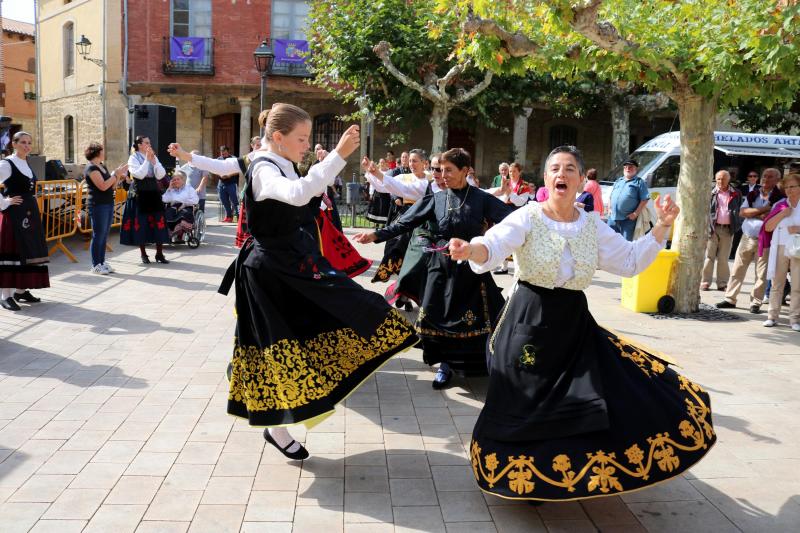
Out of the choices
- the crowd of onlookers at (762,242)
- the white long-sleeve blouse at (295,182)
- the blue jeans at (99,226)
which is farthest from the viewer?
the blue jeans at (99,226)

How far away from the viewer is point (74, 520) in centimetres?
352

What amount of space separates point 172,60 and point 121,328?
21.0 m

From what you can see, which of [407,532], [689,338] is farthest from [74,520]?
[689,338]

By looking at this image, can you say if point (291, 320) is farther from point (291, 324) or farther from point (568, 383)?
point (568, 383)

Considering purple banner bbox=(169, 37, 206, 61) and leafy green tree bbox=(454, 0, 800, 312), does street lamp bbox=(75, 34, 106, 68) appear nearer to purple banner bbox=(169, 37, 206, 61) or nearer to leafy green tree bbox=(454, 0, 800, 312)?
purple banner bbox=(169, 37, 206, 61)

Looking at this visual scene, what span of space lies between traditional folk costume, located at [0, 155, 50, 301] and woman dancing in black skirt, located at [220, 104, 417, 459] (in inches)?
189

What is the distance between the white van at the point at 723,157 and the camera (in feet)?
50.1

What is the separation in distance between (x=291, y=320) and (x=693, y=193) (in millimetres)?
6256

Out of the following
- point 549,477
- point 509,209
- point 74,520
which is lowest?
point 74,520

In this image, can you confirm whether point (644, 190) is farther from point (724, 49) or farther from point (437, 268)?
point (437, 268)

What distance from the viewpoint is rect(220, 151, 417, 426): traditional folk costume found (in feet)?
12.9

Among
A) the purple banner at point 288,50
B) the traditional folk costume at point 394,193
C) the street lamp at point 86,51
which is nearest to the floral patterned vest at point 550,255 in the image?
the traditional folk costume at point 394,193

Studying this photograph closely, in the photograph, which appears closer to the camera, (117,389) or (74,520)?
(74,520)

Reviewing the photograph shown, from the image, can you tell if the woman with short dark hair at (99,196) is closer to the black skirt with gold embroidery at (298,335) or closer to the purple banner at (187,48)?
the black skirt with gold embroidery at (298,335)
